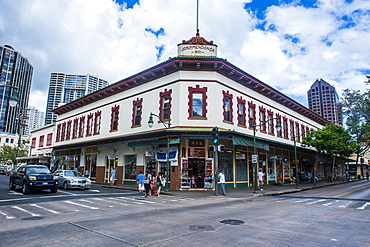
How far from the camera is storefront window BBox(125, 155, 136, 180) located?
84.5ft

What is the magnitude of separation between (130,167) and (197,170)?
7878 mm

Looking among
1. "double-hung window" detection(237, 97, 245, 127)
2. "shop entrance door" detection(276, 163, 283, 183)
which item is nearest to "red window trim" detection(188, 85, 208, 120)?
"double-hung window" detection(237, 97, 245, 127)

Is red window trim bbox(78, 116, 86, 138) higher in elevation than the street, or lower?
higher

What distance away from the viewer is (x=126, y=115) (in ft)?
90.1

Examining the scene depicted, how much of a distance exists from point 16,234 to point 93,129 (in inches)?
1028

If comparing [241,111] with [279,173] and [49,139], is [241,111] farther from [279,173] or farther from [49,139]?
[49,139]

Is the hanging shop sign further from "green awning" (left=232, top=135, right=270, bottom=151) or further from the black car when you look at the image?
the black car

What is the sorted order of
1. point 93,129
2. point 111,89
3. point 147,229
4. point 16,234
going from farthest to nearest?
point 93,129 → point 111,89 → point 147,229 → point 16,234

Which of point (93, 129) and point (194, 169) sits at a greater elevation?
point (93, 129)

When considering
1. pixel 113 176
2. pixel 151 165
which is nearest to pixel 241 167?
pixel 151 165

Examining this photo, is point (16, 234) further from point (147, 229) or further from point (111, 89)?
point (111, 89)

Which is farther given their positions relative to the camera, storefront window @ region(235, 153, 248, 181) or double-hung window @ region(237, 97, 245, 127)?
double-hung window @ region(237, 97, 245, 127)

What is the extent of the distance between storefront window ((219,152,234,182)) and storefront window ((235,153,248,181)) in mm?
865

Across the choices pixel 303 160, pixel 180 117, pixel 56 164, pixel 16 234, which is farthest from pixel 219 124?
pixel 56 164
